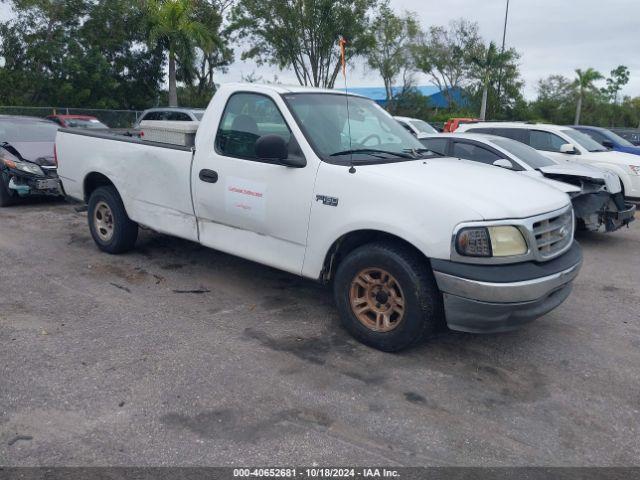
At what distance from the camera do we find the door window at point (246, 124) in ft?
16.4

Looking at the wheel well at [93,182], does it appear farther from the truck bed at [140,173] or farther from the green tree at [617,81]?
the green tree at [617,81]

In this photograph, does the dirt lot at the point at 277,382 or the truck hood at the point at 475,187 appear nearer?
the dirt lot at the point at 277,382

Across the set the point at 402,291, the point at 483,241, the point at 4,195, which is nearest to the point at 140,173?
the point at 402,291

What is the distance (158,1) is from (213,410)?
27.3 meters

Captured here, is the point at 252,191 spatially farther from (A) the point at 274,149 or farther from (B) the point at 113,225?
(B) the point at 113,225

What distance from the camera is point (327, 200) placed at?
14.7 ft

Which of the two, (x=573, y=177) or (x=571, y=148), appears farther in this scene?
(x=571, y=148)

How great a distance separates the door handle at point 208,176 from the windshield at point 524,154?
202 inches

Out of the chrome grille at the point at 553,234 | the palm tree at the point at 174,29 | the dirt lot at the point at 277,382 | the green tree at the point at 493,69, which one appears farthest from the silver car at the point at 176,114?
the green tree at the point at 493,69

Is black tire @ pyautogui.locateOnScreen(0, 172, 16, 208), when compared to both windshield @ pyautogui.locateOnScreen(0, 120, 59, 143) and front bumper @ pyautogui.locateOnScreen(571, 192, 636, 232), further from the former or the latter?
front bumper @ pyautogui.locateOnScreen(571, 192, 636, 232)

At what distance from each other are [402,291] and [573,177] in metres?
5.30

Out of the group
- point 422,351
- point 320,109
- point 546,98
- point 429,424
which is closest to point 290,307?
point 422,351

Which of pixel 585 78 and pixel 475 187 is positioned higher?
pixel 585 78

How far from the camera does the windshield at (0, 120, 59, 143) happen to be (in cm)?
1031
